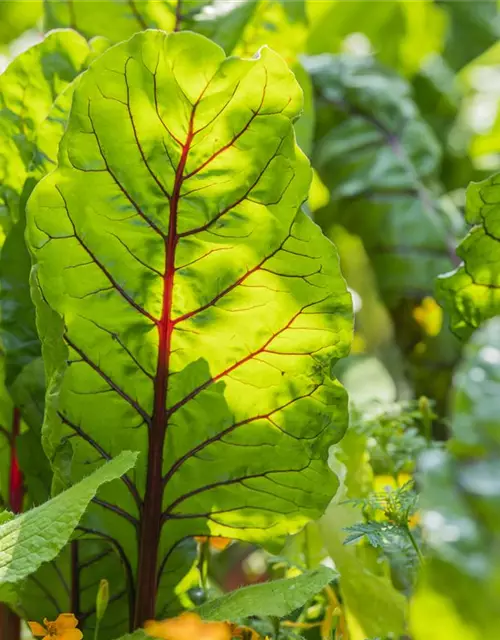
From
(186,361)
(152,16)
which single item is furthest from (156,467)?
(152,16)

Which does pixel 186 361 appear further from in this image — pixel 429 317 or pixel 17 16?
pixel 17 16

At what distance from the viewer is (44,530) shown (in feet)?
1.50

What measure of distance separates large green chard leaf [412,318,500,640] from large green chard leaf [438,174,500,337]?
248mm

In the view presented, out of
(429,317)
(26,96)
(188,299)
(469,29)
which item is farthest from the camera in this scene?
(469,29)

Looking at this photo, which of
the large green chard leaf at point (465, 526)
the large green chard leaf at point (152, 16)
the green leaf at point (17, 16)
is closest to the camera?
the large green chard leaf at point (465, 526)

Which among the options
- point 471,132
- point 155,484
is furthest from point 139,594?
Result: point 471,132

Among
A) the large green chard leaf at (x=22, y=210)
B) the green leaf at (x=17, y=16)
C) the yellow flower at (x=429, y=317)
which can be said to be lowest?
the yellow flower at (x=429, y=317)

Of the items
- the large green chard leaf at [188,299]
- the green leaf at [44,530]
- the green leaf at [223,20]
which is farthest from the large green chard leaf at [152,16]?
the green leaf at [44,530]

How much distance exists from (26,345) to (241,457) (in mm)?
208

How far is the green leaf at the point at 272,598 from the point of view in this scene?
19.0 inches

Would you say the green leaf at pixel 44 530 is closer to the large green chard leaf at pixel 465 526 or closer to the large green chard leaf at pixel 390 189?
the large green chard leaf at pixel 465 526

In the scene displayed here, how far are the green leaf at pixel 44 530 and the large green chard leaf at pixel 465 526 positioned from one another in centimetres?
19

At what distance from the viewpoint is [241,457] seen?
22.9 inches

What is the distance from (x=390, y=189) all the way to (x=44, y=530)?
92cm
